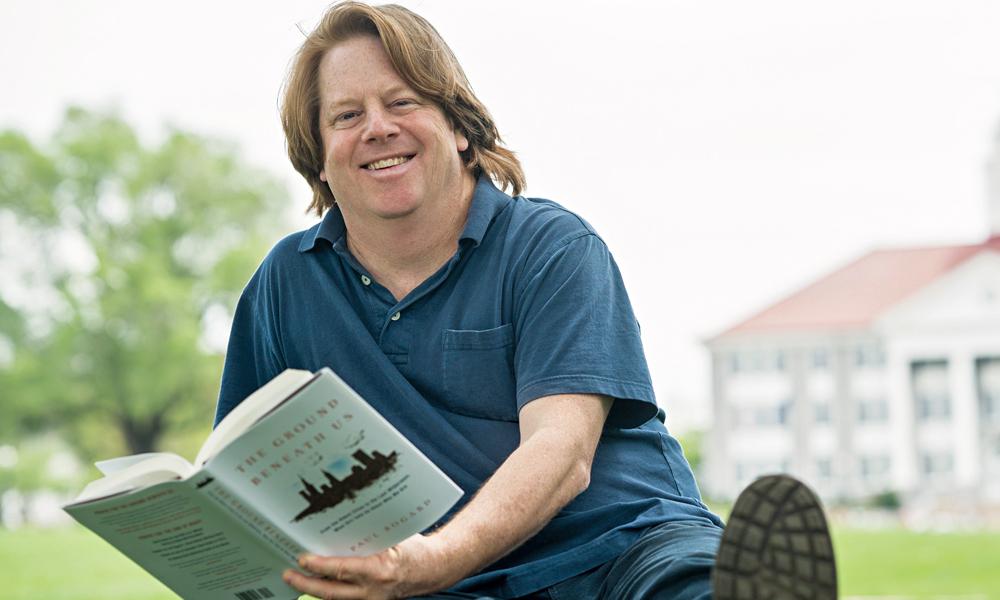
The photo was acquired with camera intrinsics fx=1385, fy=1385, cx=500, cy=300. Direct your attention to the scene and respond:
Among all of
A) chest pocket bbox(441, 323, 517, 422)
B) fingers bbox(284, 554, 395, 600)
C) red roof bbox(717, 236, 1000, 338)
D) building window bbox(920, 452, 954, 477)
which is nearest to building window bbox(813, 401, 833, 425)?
red roof bbox(717, 236, 1000, 338)

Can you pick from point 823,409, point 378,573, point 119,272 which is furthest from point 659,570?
point 823,409

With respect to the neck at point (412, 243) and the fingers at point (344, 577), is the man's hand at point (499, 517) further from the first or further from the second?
the neck at point (412, 243)

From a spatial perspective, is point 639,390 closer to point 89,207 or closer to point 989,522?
point 89,207

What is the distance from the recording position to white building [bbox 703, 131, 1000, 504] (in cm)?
4256

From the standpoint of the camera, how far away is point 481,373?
201cm

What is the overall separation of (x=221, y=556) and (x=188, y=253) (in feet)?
102

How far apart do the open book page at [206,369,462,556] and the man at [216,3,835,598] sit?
0.14 ft

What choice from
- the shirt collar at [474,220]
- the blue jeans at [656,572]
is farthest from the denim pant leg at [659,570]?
the shirt collar at [474,220]

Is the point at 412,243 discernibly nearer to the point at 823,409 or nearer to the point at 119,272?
the point at 119,272

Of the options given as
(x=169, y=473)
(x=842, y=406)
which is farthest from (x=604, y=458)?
(x=842, y=406)

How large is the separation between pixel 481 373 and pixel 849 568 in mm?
16133

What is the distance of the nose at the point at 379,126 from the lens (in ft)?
6.82

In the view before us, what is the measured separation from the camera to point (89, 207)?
3216 cm

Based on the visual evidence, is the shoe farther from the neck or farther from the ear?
the ear
